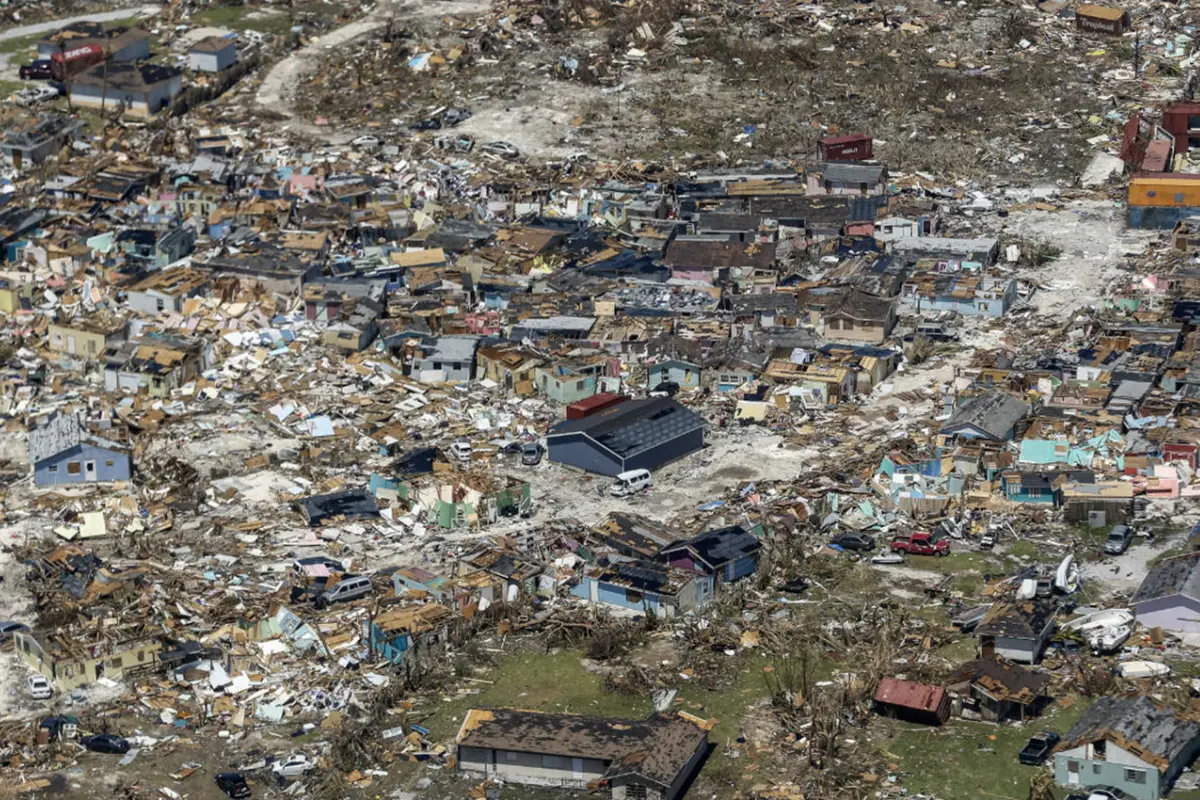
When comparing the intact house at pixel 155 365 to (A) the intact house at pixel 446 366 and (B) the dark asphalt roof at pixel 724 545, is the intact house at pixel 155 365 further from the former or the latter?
(B) the dark asphalt roof at pixel 724 545

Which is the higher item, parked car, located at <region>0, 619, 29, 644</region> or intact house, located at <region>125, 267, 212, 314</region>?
parked car, located at <region>0, 619, 29, 644</region>

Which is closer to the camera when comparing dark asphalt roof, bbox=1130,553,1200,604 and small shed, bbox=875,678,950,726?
small shed, bbox=875,678,950,726

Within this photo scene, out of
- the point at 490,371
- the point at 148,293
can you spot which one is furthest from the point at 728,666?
the point at 148,293

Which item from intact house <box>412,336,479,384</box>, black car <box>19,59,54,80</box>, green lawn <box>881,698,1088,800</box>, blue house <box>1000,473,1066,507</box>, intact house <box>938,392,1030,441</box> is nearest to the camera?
green lawn <box>881,698,1088,800</box>

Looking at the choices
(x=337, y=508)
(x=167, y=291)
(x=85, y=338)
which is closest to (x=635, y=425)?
(x=337, y=508)

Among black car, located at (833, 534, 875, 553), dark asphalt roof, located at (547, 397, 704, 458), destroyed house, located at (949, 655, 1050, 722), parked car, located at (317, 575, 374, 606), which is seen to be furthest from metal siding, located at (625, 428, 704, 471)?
destroyed house, located at (949, 655, 1050, 722)

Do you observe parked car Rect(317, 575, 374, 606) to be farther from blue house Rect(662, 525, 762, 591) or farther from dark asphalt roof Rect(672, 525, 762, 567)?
dark asphalt roof Rect(672, 525, 762, 567)

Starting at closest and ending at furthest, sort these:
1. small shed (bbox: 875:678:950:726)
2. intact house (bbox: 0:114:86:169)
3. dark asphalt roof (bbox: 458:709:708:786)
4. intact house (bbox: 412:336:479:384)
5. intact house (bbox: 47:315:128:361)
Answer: dark asphalt roof (bbox: 458:709:708:786) < small shed (bbox: 875:678:950:726) < intact house (bbox: 412:336:479:384) < intact house (bbox: 47:315:128:361) < intact house (bbox: 0:114:86:169)
